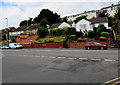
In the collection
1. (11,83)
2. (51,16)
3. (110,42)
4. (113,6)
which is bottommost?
(11,83)

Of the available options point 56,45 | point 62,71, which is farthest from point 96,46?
point 62,71

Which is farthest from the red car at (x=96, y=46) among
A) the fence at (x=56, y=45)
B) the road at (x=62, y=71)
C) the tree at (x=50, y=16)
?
the tree at (x=50, y=16)

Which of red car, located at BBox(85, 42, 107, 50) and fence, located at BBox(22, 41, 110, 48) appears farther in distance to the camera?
fence, located at BBox(22, 41, 110, 48)

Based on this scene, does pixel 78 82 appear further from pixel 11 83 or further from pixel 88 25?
pixel 88 25

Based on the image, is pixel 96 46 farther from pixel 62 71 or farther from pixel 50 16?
pixel 50 16

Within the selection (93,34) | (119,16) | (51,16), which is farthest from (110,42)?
(51,16)

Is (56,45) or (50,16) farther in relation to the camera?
(50,16)

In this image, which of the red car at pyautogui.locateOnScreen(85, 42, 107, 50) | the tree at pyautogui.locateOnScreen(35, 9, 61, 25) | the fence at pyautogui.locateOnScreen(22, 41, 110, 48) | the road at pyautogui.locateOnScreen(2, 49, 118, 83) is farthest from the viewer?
the tree at pyautogui.locateOnScreen(35, 9, 61, 25)

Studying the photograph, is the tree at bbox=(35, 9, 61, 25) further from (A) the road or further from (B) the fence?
(A) the road

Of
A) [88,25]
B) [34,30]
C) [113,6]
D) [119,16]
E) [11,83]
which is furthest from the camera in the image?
[113,6]

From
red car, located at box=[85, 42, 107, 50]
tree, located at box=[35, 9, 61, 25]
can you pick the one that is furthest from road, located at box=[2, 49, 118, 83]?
tree, located at box=[35, 9, 61, 25]

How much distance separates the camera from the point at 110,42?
25344 millimetres

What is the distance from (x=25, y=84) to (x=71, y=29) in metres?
33.7

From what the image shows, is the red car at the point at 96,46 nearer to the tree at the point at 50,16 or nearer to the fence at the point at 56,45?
the fence at the point at 56,45
